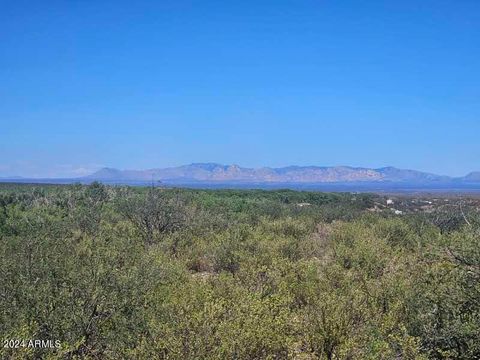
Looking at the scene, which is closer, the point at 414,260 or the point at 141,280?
the point at 141,280

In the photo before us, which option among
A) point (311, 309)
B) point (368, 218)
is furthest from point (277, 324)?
point (368, 218)

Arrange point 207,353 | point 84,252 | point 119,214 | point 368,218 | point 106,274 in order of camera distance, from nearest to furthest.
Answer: point 207,353
point 106,274
point 84,252
point 119,214
point 368,218

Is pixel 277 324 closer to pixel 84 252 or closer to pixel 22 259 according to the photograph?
pixel 22 259

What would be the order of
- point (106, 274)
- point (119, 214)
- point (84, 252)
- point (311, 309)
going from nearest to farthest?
1. point (311, 309)
2. point (106, 274)
3. point (84, 252)
4. point (119, 214)

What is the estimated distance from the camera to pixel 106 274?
19391 millimetres

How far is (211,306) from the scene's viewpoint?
14469mm

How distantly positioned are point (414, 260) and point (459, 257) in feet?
27.0

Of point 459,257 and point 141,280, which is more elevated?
point 459,257

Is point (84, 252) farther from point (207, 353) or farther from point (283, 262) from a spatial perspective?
point (207, 353)

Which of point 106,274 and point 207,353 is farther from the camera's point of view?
point 106,274

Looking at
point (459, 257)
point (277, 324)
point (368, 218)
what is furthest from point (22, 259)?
point (368, 218)

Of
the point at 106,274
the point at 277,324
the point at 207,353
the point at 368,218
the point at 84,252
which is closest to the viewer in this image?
the point at 207,353

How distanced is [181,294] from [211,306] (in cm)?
515

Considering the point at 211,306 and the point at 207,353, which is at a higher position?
the point at 211,306
